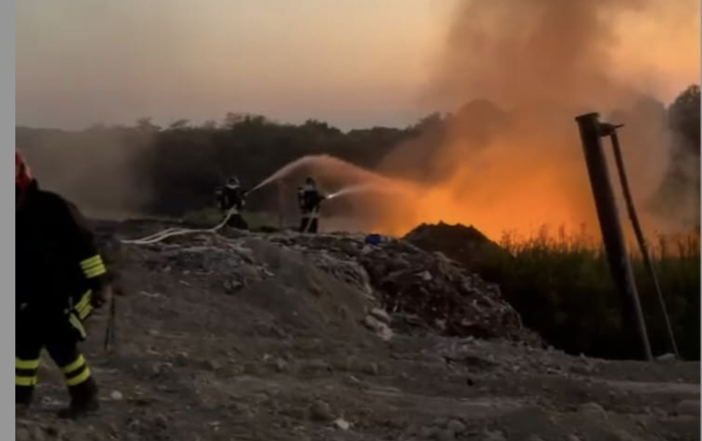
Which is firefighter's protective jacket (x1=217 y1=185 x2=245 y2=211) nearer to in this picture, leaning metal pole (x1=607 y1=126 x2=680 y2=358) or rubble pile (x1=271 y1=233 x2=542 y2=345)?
rubble pile (x1=271 y1=233 x2=542 y2=345)

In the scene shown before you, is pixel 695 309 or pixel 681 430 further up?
pixel 695 309

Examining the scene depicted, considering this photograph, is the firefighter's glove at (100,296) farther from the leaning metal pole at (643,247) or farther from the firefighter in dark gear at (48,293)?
the leaning metal pole at (643,247)

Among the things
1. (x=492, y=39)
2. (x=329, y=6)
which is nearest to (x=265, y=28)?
(x=329, y=6)

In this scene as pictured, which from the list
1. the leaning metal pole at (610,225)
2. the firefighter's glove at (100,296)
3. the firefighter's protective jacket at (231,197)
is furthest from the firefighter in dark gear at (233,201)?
the leaning metal pole at (610,225)

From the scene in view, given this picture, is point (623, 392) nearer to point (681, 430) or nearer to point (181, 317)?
point (681, 430)

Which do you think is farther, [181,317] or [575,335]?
[575,335]

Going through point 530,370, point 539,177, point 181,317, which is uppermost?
point 539,177
